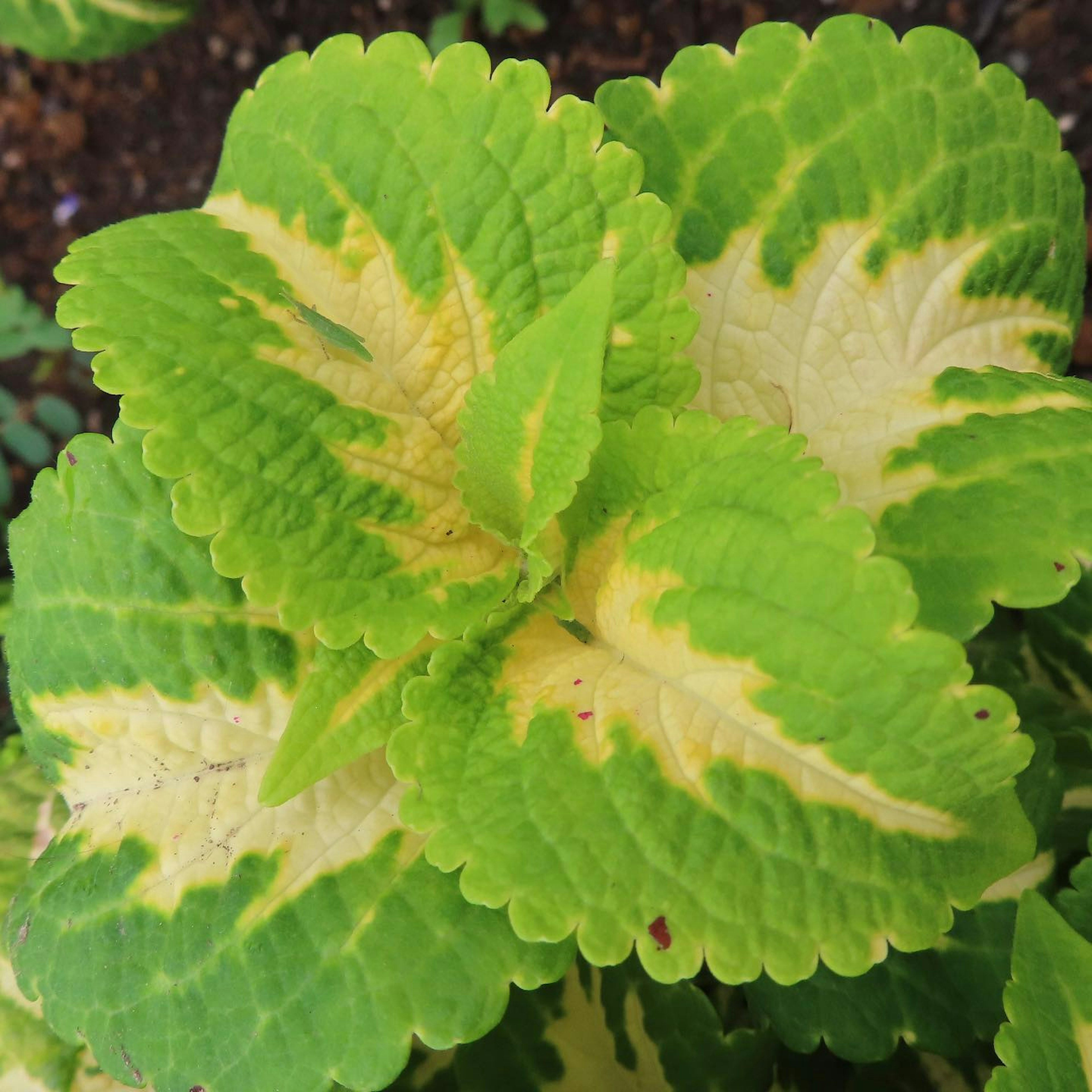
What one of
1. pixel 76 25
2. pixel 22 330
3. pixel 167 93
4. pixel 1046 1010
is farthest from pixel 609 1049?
pixel 167 93

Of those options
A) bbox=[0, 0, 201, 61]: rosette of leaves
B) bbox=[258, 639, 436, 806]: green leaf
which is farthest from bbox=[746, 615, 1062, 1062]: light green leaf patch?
bbox=[0, 0, 201, 61]: rosette of leaves

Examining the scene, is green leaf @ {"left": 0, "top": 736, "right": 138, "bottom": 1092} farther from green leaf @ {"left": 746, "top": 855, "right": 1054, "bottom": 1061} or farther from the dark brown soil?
the dark brown soil

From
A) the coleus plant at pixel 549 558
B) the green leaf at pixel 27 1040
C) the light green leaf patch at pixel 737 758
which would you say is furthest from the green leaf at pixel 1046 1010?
the green leaf at pixel 27 1040

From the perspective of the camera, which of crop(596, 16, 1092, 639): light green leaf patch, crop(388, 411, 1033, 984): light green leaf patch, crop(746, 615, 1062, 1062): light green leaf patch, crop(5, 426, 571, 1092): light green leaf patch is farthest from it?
crop(746, 615, 1062, 1062): light green leaf patch

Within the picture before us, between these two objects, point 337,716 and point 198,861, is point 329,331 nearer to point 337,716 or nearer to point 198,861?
point 337,716

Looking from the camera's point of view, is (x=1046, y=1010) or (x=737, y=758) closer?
(x=737, y=758)

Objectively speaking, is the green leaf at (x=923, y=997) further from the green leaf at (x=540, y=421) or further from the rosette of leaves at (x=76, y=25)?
the rosette of leaves at (x=76, y=25)

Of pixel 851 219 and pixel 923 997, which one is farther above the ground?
pixel 851 219
